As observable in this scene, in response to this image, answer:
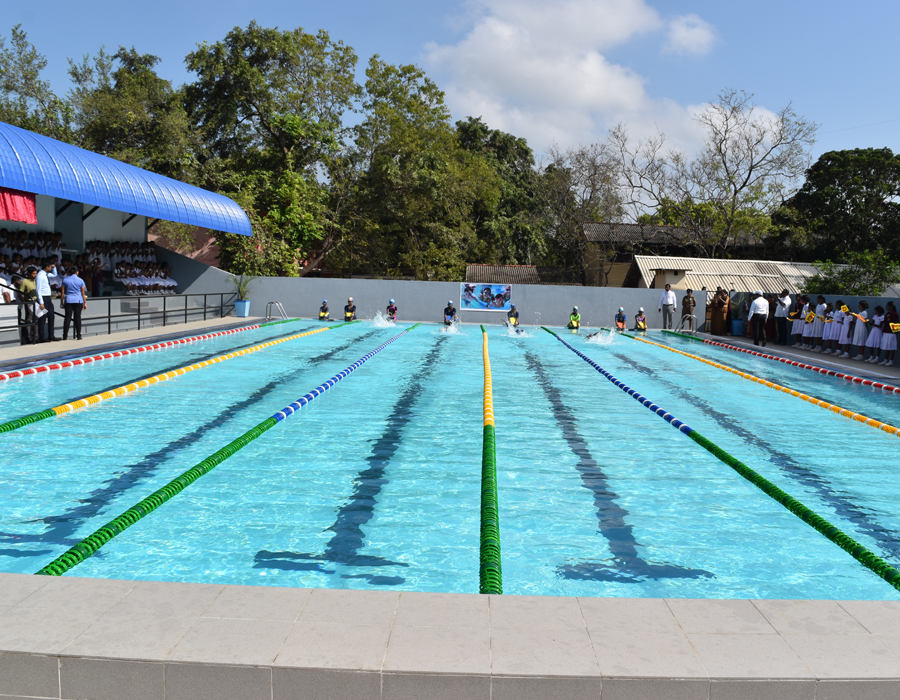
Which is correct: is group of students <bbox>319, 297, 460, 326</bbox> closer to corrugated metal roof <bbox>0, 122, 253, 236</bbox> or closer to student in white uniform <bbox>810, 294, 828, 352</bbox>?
corrugated metal roof <bbox>0, 122, 253, 236</bbox>

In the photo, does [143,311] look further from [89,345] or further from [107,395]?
[107,395]

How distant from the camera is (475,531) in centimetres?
481

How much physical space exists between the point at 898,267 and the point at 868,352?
9.92 meters

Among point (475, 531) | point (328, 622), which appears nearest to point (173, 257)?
point (475, 531)

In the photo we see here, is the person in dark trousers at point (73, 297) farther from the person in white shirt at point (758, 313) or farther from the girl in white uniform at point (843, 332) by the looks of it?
the girl in white uniform at point (843, 332)

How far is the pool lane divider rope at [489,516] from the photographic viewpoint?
140 inches

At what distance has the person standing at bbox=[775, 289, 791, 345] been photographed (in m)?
17.7

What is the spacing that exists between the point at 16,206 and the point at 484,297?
605 inches

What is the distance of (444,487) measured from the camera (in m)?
5.72

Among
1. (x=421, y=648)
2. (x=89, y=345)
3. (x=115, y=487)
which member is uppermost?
(x=89, y=345)

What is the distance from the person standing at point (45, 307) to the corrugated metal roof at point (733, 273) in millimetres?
20108

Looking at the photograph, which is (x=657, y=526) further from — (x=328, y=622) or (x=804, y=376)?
(x=804, y=376)

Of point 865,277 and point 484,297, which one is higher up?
point 865,277

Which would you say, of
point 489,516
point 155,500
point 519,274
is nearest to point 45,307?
point 155,500
